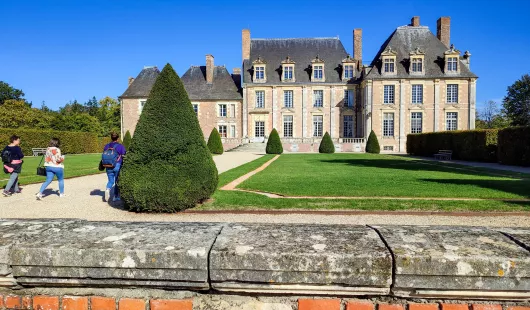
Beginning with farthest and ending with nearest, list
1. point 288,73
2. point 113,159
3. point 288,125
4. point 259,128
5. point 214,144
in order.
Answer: point 259,128
point 288,125
point 288,73
point 214,144
point 113,159

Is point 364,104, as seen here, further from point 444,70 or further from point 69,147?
point 69,147

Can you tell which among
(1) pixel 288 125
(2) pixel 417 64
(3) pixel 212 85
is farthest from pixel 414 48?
(3) pixel 212 85

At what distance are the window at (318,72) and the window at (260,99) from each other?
5.82m

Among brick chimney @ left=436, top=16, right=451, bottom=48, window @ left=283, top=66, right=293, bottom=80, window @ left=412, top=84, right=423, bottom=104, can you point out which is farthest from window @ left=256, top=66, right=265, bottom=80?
brick chimney @ left=436, top=16, right=451, bottom=48

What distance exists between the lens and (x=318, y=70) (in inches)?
1442

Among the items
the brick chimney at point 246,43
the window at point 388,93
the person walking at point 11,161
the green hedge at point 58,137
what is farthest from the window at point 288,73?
the person walking at point 11,161

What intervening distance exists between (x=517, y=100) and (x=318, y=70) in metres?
38.1

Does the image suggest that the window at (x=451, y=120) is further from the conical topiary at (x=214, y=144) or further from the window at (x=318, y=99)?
the conical topiary at (x=214, y=144)

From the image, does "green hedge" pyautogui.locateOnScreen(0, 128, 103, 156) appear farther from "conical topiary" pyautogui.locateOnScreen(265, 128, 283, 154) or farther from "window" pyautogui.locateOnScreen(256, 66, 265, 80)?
"window" pyautogui.locateOnScreen(256, 66, 265, 80)

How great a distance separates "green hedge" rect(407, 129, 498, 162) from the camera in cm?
1941

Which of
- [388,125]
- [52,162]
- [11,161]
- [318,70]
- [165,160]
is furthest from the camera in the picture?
[318,70]

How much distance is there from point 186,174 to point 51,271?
16.6 feet

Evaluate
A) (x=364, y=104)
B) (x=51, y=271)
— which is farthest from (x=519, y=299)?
(x=364, y=104)

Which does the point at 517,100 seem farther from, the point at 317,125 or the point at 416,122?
the point at 317,125
